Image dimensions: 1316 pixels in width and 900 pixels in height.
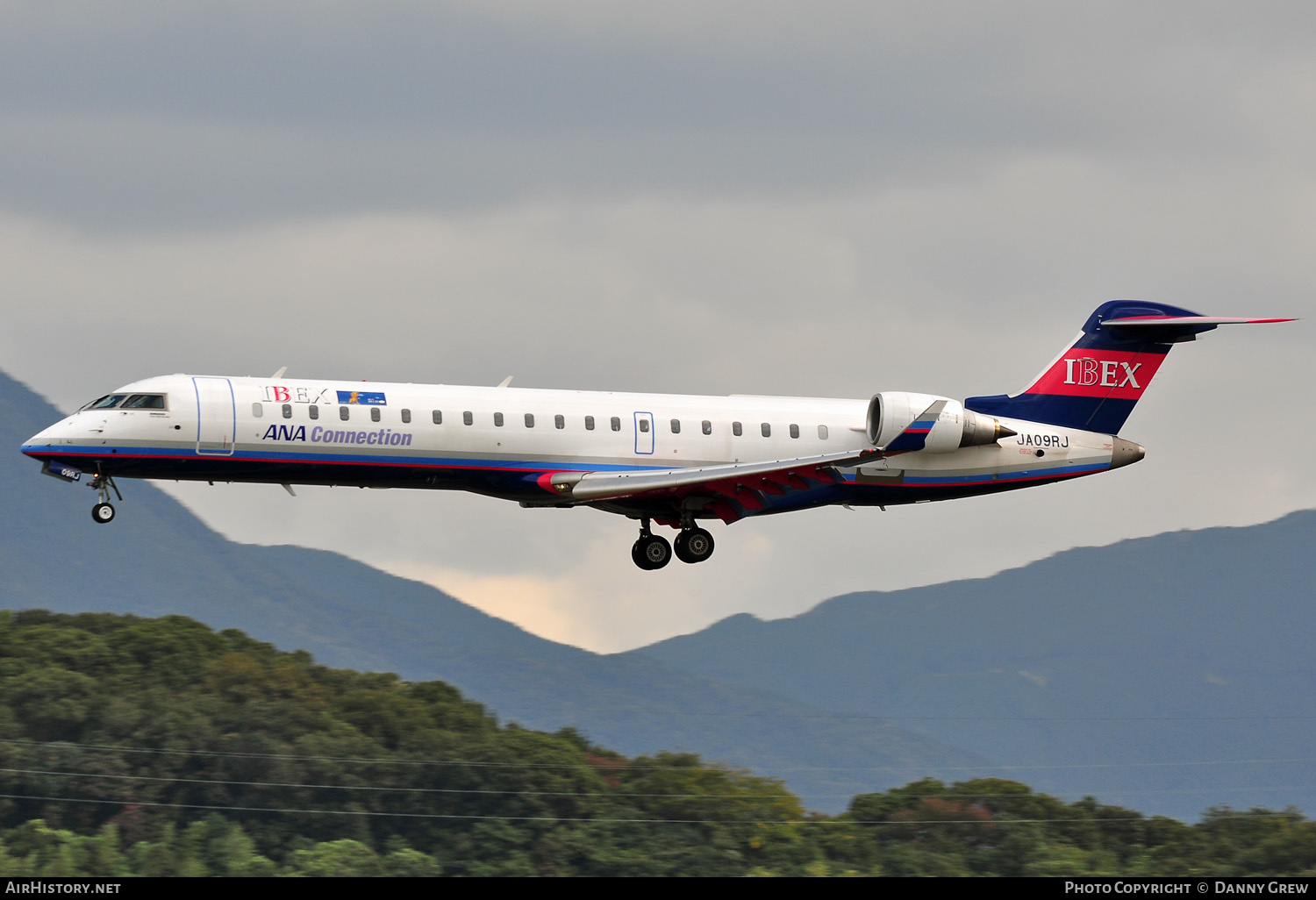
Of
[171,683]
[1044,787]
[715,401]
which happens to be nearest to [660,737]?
[1044,787]

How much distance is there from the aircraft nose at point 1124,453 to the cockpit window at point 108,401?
24.9 m

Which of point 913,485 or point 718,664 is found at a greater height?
point 718,664

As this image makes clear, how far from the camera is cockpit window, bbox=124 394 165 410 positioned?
120 ft

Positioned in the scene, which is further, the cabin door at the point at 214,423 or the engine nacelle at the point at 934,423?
the engine nacelle at the point at 934,423

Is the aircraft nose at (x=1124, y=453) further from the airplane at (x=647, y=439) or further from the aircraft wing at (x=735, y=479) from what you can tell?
the aircraft wing at (x=735, y=479)

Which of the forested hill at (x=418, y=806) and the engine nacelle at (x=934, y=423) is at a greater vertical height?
the engine nacelle at (x=934, y=423)

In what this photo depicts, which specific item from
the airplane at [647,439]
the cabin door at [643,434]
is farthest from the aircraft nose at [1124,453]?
the cabin door at [643,434]

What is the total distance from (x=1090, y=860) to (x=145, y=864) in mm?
29792

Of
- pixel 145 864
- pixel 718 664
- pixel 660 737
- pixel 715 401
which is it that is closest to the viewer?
pixel 715 401

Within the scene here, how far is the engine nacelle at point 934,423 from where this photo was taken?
40.6m

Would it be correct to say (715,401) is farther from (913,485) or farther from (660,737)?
(660,737)

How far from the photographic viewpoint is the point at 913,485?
4256cm

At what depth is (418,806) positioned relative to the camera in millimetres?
53688

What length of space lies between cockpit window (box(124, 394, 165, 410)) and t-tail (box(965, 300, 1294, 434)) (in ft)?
66.9
